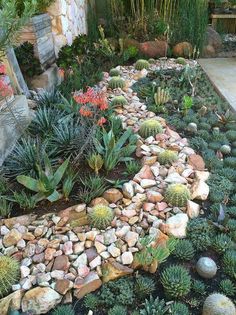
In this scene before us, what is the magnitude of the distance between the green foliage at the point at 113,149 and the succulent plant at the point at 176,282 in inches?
32.0

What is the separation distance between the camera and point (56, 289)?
1490 mm

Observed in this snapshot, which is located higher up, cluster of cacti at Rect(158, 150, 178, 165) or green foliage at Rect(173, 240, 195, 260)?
cluster of cacti at Rect(158, 150, 178, 165)

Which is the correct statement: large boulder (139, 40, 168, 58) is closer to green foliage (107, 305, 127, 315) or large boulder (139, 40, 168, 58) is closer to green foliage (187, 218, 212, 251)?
green foliage (187, 218, 212, 251)

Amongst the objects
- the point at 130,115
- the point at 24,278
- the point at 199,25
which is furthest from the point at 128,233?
the point at 199,25

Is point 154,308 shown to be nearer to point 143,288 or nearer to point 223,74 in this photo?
point 143,288

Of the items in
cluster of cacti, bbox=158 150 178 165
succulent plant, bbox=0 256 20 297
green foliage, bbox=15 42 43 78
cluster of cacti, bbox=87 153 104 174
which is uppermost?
green foliage, bbox=15 42 43 78

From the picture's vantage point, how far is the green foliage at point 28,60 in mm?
3254

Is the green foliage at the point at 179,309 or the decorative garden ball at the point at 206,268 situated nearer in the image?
the green foliage at the point at 179,309

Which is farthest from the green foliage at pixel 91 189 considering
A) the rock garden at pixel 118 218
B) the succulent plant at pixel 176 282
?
the succulent plant at pixel 176 282

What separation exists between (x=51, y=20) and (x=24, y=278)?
10.9 ft

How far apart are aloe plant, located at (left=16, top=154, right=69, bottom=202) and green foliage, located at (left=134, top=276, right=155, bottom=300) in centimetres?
66

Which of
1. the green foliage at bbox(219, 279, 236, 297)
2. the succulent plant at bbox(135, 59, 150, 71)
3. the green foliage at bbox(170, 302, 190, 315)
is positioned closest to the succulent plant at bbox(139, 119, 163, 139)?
the green foliage at bbox(219, 279, 236, 297)

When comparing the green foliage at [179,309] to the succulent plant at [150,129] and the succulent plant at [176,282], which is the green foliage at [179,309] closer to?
the succulent plant at [176,282]

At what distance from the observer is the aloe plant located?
1821 mm
